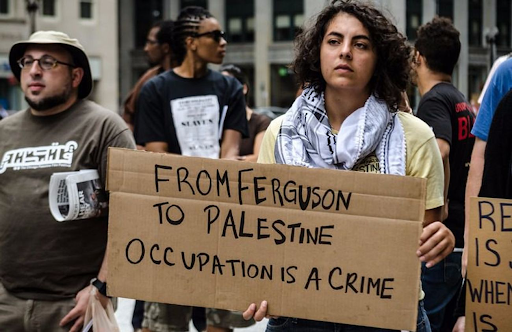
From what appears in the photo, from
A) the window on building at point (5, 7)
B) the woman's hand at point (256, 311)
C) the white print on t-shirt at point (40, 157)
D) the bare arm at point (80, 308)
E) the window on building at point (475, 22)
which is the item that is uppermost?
the window on building at point (5, 7)

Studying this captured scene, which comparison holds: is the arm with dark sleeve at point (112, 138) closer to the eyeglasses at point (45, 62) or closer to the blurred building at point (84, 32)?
the eyeglasses at point (45, 62)

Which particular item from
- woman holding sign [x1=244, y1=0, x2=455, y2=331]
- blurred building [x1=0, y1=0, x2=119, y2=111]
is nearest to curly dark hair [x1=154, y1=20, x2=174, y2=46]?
woman holding sign [x1=244, y1=0, x2=455, y2=331]

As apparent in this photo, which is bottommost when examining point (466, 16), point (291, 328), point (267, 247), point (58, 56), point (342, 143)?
point (291, 328)

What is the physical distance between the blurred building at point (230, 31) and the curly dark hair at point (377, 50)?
1946cm

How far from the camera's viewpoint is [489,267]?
2.84 m

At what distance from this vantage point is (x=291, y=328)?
2.93 m

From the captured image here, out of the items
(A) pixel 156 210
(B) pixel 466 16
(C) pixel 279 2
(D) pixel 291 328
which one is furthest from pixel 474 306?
(C) pixel 279 2

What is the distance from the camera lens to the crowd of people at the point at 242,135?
292 cm

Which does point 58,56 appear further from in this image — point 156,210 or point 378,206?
point 378,206

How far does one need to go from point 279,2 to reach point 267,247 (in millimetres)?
42385

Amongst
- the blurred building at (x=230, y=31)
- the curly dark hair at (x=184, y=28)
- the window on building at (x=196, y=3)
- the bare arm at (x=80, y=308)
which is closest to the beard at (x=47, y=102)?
the bare arm at (x=80, y=308)

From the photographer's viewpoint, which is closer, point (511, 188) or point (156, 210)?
point (156, 210)

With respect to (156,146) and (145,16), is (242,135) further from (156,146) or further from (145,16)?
(145,16)

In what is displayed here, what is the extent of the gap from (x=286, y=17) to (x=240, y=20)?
130 inches
